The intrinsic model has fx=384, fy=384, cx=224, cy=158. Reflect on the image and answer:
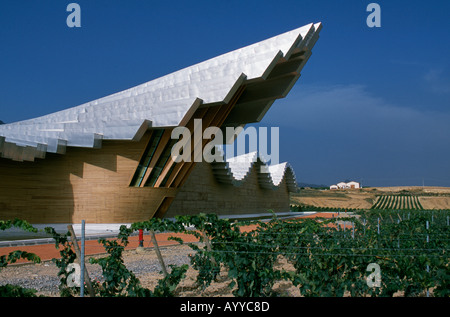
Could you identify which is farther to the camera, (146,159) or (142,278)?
(146,159)

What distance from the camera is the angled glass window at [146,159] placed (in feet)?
65.4

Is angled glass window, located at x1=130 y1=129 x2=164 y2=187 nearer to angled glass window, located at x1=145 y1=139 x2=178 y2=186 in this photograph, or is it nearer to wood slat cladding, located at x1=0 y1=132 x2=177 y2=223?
wood slat cladding, located at x1=0 y1=132 x2=177 y2=223

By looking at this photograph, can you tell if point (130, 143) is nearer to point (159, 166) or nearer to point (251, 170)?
point (159, 166)

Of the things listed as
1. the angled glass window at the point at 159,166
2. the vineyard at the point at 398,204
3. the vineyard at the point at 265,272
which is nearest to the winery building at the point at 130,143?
the angled glass window at the point at 159,166

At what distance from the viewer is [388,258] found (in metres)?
6.80

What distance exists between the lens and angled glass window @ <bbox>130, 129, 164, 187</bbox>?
784 inches

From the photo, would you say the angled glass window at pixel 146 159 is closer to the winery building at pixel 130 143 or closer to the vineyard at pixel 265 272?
the winery building at pixel 130 143

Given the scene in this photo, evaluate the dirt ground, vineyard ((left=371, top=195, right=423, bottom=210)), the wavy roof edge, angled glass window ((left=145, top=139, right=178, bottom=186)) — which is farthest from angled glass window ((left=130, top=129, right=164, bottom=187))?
vineyard ((left=371, top=195, right=423, bottom=210))

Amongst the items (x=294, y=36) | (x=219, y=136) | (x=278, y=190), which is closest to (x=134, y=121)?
(x=219, y=136)

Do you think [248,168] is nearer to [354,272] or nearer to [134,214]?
[134,214]

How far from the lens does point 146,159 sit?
66.5 feet

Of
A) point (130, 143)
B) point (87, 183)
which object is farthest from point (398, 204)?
point (87, 183)

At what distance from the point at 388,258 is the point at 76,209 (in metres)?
16.7
